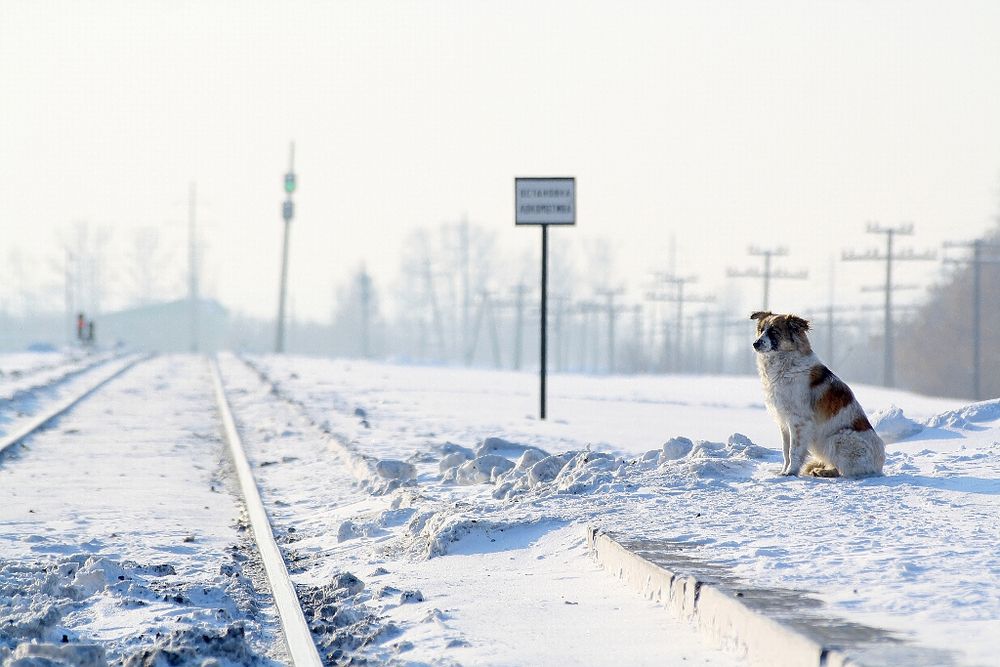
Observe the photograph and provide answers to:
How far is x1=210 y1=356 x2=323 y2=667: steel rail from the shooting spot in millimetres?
5230

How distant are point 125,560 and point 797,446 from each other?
4.77m

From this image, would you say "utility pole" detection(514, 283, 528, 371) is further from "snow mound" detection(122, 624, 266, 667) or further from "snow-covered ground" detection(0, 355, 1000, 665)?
"snow mound" detection(122, 624, 266, 667)

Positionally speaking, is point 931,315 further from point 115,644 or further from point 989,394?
point 115,644

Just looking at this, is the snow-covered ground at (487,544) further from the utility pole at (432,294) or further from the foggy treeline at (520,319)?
the utility pole at (432,294)

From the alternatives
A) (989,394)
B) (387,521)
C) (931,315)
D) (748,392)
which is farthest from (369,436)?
(931,315)

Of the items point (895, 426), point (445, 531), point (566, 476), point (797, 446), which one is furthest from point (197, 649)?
point (895, 426)

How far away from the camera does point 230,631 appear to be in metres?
5.34

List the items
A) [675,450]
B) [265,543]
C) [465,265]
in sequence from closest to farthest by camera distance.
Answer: [265,543]
[675,450]
[465,265]

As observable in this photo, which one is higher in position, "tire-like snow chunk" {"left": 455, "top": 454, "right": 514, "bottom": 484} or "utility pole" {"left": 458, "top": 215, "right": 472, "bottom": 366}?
"utility pole" {"left": 458, "top": 215, "right": 472, "bottom": 366}

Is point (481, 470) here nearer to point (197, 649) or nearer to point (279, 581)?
point (279, 581)

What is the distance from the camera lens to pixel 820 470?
8984 millimetres

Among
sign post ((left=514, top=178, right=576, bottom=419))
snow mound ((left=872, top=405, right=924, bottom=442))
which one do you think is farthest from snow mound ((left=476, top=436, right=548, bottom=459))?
sign post ((left=514, top=178, right=576, bottom=419))

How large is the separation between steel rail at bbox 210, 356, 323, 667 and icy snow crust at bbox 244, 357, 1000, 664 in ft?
0.79

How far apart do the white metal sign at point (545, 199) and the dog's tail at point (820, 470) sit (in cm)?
911
